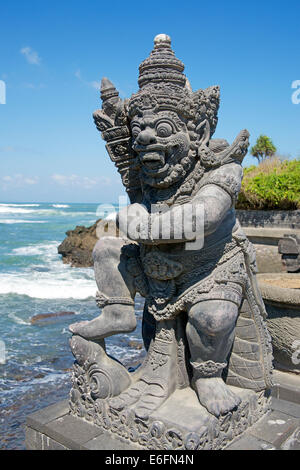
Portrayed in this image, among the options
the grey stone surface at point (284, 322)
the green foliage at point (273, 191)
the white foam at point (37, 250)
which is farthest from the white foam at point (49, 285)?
the grey stone surface at point (284, 322)

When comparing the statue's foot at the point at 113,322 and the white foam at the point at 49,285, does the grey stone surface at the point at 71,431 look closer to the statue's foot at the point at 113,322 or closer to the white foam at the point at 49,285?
the statue's foot at the point at 113,322

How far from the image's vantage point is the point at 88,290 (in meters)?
12.3

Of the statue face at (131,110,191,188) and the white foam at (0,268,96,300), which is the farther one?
the white foam at (0,268,96,300)

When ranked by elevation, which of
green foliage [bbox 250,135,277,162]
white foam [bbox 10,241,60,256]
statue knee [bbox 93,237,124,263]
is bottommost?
white foam [bbox 10,241,60,256]

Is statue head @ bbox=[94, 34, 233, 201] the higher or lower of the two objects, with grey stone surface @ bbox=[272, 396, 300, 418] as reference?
higher

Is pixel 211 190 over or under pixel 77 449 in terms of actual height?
over

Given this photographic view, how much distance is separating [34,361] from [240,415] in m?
4.79

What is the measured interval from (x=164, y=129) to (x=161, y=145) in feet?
0.30

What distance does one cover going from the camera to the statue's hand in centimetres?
249

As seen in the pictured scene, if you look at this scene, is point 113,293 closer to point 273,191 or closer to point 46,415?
point 46,415

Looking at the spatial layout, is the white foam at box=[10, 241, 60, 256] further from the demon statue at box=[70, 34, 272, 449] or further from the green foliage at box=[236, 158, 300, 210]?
the demon statue at box=[70, 34, 272, 449]

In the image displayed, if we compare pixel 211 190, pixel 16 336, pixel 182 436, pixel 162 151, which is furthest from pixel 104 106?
pixel 16 336

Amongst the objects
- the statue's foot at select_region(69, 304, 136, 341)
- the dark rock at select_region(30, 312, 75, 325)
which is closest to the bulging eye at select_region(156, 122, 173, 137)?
the statue's foot at select_region(69, 304, 136, 341)
